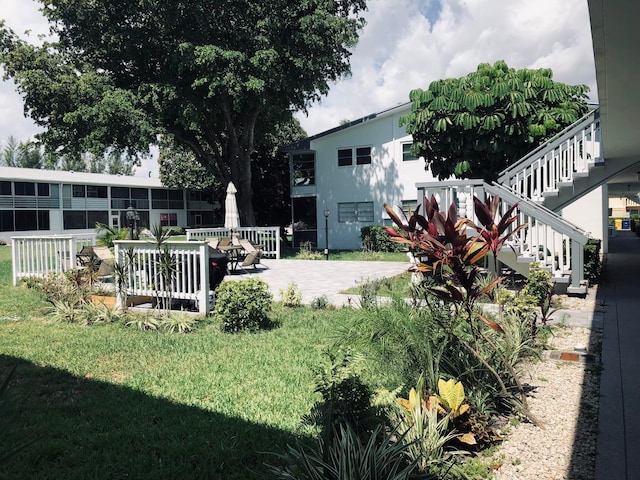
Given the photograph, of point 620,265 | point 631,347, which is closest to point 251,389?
point 631,347

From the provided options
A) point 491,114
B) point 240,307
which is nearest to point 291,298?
point 240,307

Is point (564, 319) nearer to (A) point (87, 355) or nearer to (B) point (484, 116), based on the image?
(A) point (87, 355)

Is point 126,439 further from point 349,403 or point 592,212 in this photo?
point 592,212

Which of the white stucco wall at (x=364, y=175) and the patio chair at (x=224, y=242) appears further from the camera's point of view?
the white stucco wall at (x=364, y=175)

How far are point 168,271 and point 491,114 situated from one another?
8513 millimetres

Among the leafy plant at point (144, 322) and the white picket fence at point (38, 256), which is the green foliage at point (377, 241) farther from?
the leafy plant at point (144, 322)

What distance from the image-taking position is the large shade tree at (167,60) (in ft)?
56.3

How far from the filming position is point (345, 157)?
892 inches

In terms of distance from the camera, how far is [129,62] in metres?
20.3

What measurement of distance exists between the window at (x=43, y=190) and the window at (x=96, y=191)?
3.15 meters

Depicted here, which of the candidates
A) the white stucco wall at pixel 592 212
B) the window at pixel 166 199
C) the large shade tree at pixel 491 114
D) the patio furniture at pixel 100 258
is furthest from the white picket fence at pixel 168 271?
the window at pixel 166 199

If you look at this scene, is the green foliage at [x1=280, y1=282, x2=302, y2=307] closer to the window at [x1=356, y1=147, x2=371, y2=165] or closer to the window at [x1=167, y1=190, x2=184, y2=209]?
the window at [x1=356, y1=147, x2=371, y2=165]

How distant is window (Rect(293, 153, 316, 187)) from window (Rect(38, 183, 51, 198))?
19787mm

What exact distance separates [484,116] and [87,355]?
32.9 ft
